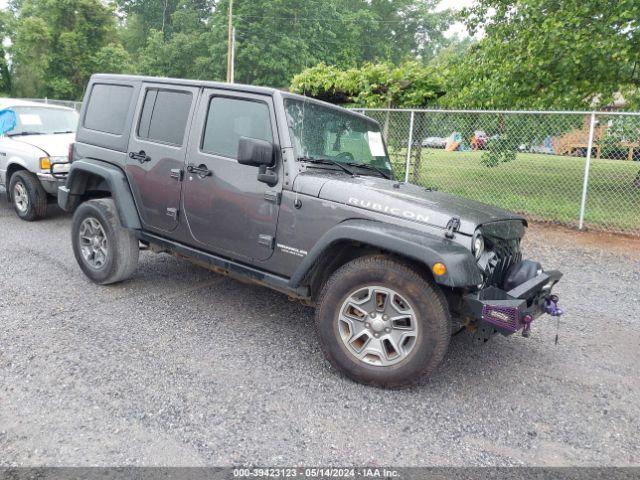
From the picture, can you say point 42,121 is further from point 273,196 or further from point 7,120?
point 273,196

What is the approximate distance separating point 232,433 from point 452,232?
5.78 feet

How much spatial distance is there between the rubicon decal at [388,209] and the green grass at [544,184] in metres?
6.06

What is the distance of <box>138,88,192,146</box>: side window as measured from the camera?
4344 mm

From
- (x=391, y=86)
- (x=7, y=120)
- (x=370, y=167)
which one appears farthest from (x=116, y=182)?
(x=391, y=86)

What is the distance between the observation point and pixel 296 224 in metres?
3.60

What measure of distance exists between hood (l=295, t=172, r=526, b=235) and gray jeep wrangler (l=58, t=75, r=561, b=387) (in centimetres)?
1

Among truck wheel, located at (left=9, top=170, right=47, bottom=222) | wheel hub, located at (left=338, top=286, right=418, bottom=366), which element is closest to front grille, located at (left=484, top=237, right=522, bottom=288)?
wheel hub, located at (left=338, top=286, right=418, bottom=366)

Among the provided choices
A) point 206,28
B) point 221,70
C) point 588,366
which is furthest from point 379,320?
point 206,28

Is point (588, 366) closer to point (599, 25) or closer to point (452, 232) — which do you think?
point (452, 232)

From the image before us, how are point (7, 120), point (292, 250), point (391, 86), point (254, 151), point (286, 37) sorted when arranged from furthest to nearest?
point (286, 37) → point (391, 86) → point (7, 120) → point (292, 250) → point (254, 151)

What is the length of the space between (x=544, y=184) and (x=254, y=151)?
314 inches

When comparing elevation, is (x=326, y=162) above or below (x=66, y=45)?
below

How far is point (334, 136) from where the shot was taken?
4.18 meters

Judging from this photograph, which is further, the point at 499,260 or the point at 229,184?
the point at 229,184
